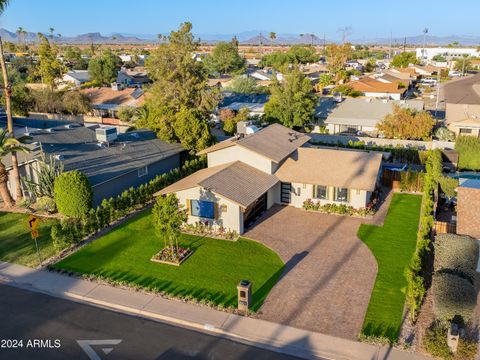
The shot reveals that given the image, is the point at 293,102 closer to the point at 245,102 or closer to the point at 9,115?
the point at 245,102

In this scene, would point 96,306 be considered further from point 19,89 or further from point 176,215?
point 19,89

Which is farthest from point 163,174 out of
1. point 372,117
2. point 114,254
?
point 372,117

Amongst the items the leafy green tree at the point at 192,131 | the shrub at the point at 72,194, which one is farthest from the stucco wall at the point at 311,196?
the shrub at the point at 72,194

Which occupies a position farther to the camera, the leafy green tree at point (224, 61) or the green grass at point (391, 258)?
the leafy green tree at point (224, 61)

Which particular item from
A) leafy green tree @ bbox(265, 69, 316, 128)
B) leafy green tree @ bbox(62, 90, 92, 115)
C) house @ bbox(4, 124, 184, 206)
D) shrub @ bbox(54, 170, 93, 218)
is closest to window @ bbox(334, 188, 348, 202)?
house @ bbox(4, 124, 184, 206)

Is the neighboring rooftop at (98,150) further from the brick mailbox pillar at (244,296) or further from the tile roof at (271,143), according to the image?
the brick mailbox pillar at (244,296)

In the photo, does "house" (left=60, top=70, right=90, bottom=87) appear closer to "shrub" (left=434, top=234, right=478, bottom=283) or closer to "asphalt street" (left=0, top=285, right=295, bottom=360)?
"asphalt street" (left=0, top=285, right=295, bottom=360)
